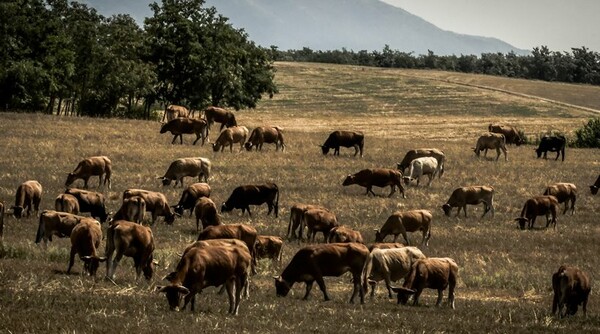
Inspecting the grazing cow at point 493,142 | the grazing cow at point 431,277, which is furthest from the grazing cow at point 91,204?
the grazing cow at point 493,142

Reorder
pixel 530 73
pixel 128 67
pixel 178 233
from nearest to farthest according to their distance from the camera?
pixel 178 233 < pixel 128 67 < pixel 530 73

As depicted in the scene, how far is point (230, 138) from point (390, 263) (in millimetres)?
29317

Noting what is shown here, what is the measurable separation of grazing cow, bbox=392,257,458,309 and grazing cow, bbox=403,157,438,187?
21875mm

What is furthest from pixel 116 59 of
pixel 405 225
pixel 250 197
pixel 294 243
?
pixel 294 243

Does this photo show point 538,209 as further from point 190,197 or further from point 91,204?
point 91,204

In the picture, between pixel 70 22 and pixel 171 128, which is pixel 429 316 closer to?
pixel 171 128

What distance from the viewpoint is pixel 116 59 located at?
7825cm

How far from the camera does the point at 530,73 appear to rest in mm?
160000

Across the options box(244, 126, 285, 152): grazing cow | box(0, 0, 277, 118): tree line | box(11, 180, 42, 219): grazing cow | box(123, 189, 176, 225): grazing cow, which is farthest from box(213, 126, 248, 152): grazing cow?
box(0, 0, 277, 118): tree line

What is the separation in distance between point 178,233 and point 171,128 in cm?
2570

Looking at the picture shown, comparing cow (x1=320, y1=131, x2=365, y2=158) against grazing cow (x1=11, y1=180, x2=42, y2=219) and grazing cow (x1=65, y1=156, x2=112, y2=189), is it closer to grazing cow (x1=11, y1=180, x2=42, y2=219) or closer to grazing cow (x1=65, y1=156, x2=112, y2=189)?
grazing cow (x1=65, y1=156, x2=112, y2=189)

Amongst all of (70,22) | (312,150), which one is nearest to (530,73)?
(70,22)

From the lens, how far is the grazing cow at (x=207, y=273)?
631 inches

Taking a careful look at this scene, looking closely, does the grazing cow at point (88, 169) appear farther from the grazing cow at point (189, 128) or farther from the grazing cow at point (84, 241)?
the grazing cow at point (189, 128)
